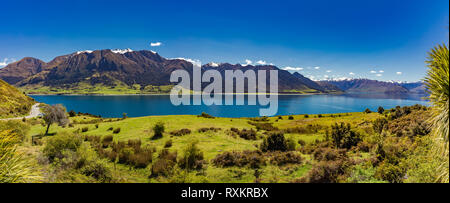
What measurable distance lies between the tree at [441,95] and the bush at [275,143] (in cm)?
960

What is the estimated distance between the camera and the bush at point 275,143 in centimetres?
1342

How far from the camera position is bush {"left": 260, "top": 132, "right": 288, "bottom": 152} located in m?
13.4

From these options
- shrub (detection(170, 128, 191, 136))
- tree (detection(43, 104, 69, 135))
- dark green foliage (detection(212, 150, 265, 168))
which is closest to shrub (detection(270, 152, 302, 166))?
dark green foliage (detection(212, 150, 265, 168))

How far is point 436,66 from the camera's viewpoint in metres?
3.79

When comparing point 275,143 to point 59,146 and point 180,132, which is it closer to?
point 180,132

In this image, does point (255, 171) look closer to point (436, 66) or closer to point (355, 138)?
point (436, 66)

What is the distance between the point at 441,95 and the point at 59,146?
16976mm

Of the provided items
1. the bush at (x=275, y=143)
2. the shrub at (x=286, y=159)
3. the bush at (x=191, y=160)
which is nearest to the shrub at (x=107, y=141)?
the bush at (x=191, y=160)

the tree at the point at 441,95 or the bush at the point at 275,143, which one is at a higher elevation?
the tree at the point at 441,95

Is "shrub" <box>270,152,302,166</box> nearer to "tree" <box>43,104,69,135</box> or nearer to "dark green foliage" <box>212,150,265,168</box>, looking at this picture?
"dark green foliage" <box>212,150,265,168</box>

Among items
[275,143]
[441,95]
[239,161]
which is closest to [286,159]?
[239,161]

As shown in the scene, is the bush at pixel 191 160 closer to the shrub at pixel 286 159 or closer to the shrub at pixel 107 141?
the shrub at pixel 286 159

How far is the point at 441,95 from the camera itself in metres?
3.41
